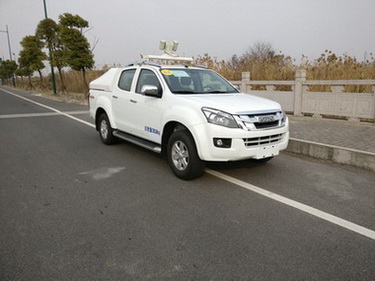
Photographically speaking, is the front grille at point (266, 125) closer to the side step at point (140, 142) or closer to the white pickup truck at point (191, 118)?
the white pickup truck at point (191, 118)

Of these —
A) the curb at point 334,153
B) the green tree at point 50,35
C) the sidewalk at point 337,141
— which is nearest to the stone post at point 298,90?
the sidewalk at point 337,141

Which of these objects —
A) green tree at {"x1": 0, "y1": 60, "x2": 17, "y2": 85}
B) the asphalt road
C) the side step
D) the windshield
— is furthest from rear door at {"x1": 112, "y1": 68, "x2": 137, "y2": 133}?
green tree at {"x1": 0, "y1": 60, "x2": 17, "y2": 85}

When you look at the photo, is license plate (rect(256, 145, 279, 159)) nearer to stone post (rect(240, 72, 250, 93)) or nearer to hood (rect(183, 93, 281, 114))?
hood (rect(183, 93, 281, 114))

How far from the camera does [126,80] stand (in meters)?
6.42

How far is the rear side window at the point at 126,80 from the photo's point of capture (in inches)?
247

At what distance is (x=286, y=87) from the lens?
11633 millimetres

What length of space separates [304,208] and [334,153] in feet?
8.39

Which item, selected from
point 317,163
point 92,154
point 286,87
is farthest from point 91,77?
point 317,163

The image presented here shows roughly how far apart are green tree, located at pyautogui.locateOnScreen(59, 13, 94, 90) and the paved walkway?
14124 millimetres

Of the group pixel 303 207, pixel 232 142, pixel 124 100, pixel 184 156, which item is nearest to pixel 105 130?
pixel 124 100

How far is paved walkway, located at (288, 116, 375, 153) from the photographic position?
6383mm

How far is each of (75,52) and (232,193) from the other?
17406mm

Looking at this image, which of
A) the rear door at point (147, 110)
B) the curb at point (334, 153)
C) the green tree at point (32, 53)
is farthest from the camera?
the green tree at point (32, 53)

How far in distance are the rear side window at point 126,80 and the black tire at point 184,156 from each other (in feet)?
6.38
